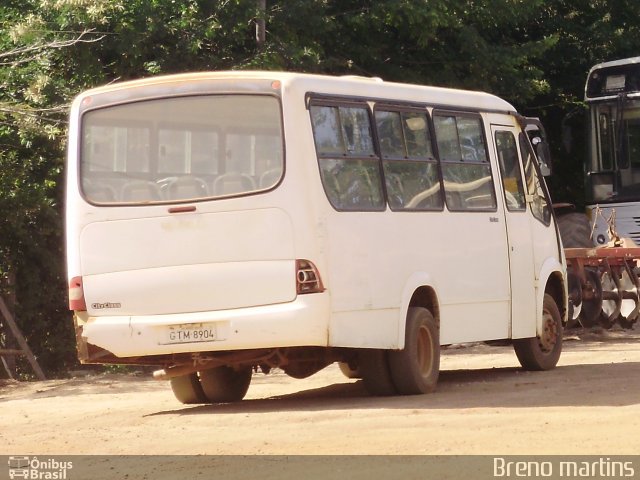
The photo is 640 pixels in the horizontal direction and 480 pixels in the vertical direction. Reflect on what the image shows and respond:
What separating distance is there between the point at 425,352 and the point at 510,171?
2.74 m

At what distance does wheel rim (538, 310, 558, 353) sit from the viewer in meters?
16.2

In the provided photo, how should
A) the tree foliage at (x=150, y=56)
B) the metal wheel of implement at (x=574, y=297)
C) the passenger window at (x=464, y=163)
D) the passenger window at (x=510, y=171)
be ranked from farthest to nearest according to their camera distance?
the metal wheel of implement at (x=574, y=297) < the tree foliage at (x=150, y=56) < the passenger window at (x=510, y=171) < the passenger window at (x=464, y=163)

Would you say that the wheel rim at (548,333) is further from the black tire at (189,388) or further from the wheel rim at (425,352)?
the black tire at (189,388)

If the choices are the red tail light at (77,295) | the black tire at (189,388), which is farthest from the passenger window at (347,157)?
the black tire at (189,388)

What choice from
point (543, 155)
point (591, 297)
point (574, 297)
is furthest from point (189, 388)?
point (591, 297)

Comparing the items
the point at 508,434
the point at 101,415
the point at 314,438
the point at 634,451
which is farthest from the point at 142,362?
the point at 634,451

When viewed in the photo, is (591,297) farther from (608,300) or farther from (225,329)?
(225,329)

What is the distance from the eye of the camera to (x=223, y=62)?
21625 millimetres

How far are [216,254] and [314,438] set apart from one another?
92.9 inches

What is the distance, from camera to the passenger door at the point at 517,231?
607 inches

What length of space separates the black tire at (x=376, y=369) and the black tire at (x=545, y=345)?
9.45 ft

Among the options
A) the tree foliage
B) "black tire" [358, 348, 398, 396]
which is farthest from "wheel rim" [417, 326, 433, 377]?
the tree foliage

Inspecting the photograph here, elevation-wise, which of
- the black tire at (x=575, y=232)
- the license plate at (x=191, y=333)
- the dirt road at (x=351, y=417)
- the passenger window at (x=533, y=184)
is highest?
the passenger window at (x=533, y=184)

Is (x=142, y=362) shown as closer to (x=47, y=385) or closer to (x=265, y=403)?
(x=265, y=403)
